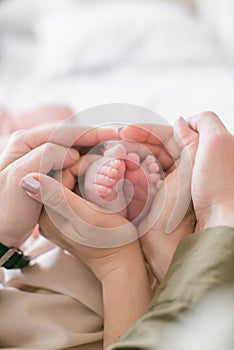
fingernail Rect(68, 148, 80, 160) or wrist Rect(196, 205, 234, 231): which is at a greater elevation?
fingernail Rect(68, 148, 80, 160)

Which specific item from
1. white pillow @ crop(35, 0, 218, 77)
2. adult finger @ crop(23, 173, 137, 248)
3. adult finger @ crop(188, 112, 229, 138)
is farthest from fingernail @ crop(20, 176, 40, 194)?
white pillow @ crop(35, 0, 218, 77)

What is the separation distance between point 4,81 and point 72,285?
1.13 meters

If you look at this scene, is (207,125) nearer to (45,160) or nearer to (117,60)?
(45,160)

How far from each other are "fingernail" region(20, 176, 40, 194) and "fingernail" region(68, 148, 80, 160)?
9 centimetres

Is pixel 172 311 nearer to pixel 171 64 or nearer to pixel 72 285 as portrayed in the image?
pixel 72 285

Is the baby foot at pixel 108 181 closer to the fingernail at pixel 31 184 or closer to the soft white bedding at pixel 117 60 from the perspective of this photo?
the fingernail at pixel 31 184

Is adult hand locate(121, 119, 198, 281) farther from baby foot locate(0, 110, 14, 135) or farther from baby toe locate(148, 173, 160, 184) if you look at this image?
baby foot locate(0, 110, 14, 135)

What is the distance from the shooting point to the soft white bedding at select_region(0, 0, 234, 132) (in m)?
1.52

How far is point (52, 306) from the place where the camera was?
85 centimetres

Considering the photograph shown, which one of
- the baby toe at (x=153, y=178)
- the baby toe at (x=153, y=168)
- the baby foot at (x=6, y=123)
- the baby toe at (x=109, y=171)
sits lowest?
the baby foot at (x=6, y=123)

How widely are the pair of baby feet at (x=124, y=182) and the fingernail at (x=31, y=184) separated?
82mm

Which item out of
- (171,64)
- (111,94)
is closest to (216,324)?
(111,94)

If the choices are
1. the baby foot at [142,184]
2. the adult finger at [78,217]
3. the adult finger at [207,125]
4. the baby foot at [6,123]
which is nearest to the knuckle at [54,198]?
the adult finger at [78,217]

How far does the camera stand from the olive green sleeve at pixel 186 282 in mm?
596
